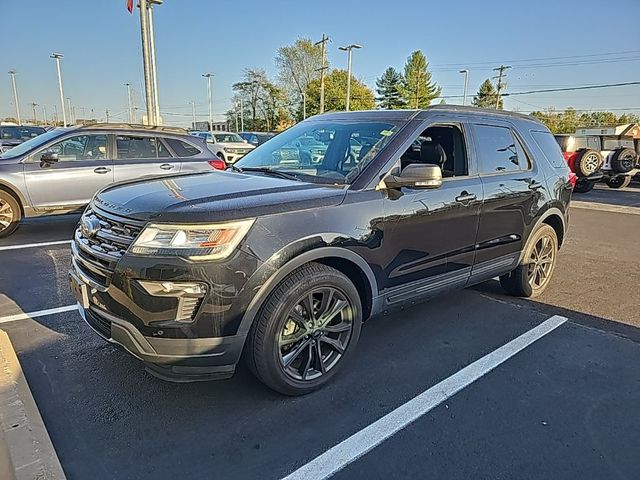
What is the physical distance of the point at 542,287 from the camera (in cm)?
495

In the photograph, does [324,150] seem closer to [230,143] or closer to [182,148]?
[182,148]

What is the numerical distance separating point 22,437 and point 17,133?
67.1ft

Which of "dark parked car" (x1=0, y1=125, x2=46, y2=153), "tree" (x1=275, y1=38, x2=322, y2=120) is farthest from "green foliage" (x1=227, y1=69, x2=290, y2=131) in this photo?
"dark parked car" (x1=0, y1=125, x2=46, y2=153)

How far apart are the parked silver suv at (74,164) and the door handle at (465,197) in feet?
13.2

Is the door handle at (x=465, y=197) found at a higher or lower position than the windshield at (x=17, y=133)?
lower

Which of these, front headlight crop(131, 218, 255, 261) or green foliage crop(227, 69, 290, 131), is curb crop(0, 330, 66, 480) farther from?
green foliage crop(227, 69, 290, 131)

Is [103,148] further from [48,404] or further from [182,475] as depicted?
[182,475]

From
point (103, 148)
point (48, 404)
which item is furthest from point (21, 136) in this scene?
point (48, 404)

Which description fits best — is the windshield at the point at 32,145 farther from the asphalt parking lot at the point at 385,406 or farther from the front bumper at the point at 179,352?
the front bumper at the point at 179,352

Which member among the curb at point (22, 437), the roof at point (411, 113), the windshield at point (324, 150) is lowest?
the curb at point (22, 437)

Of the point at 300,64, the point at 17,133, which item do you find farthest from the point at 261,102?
the point at 17,133

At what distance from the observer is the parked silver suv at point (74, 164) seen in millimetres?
6809

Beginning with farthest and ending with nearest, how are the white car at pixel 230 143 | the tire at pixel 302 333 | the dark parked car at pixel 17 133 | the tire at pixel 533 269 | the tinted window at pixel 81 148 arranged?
the white car at pixel 230 143 < the dark parked car at pixel 17 133 < the tinted window at pixel 81 148 < the tire at pixel 533 269 < the tire at pixel 302 333

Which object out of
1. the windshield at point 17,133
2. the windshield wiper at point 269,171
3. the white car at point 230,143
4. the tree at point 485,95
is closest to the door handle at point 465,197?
the windshield wiper at point 269,171
